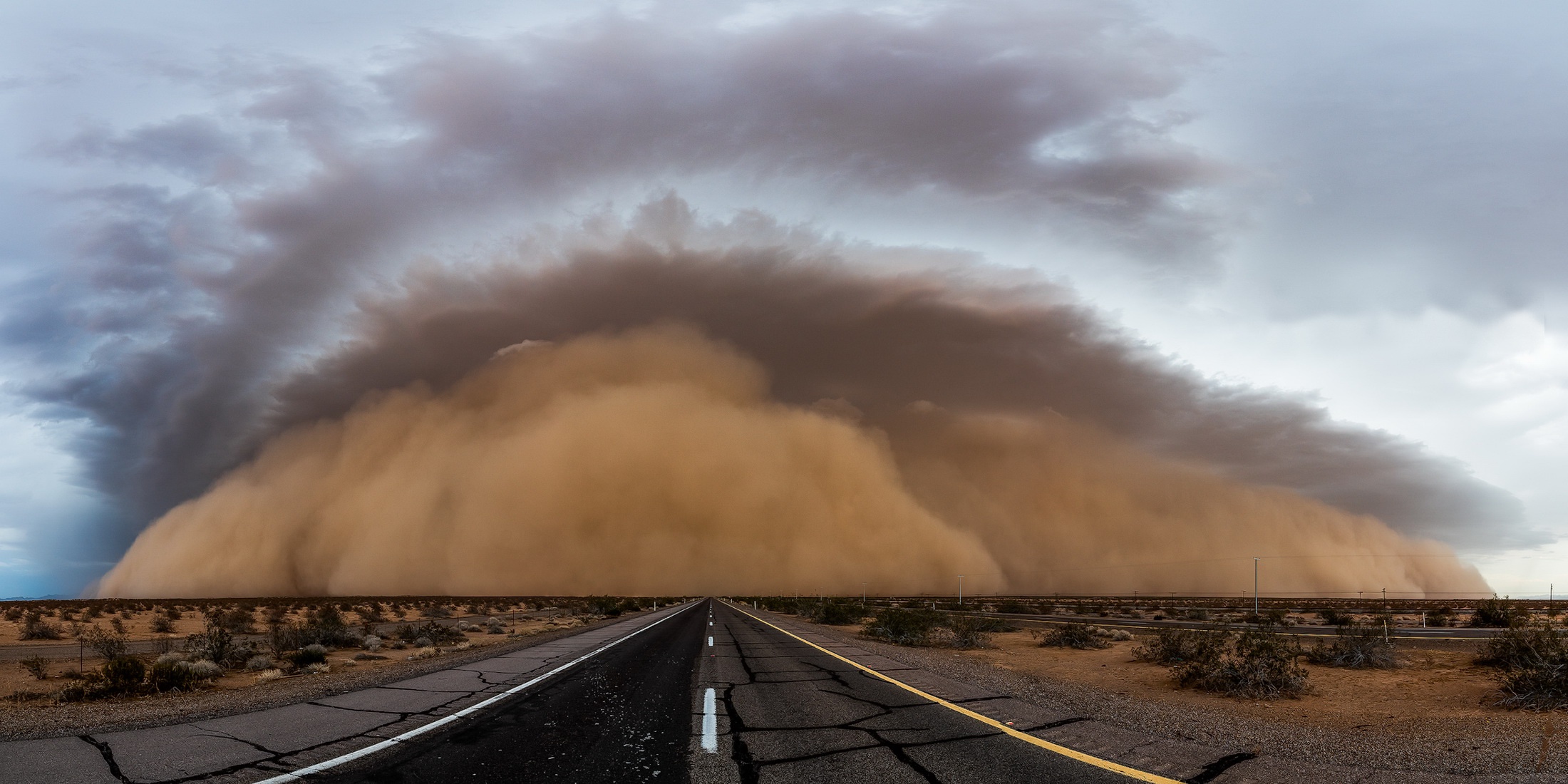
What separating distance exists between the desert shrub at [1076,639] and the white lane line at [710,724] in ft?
48.1

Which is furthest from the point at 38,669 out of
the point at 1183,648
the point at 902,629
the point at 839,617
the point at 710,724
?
the point at 839,617

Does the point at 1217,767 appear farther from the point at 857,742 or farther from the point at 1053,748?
the point at 857,742

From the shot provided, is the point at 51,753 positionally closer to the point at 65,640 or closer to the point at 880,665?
the point at 880,665

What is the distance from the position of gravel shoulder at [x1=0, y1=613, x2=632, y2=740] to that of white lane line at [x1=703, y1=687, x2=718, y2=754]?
5637mm

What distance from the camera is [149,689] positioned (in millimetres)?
11578

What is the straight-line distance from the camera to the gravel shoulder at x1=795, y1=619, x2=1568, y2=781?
5.68m

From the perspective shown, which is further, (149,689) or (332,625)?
(332,625)

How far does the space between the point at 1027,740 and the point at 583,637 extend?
65.8 ft

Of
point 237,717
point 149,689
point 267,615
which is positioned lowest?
point 267,615

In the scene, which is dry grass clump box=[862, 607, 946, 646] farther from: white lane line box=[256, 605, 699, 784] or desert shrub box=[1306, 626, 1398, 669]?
white lane line box=[256, 605, 699, 784]

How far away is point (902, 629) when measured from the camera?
2270 cm

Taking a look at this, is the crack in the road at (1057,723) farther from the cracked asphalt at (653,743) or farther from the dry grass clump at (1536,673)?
the dry grass clump at (1536,673)

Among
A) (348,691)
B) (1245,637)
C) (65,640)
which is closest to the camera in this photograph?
(348,691)

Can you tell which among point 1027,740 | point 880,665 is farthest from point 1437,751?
point 880,665
